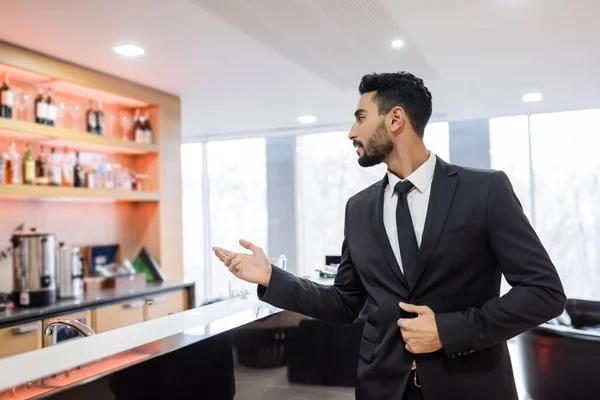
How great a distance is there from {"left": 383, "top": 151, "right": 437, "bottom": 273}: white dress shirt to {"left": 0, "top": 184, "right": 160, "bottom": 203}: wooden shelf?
2.71 meters

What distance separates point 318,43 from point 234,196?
14.5 feet

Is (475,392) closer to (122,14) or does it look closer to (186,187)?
(122,14)

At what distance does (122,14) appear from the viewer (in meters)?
2.79

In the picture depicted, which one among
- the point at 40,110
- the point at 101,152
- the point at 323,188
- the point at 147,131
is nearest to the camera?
the point at 40,110

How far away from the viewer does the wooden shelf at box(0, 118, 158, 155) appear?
11.0ft

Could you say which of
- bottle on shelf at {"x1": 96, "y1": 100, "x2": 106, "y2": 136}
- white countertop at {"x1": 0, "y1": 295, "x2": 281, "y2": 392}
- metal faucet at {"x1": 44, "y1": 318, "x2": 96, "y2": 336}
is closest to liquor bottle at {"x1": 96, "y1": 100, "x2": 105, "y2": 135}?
bottle on shelf at {"x1": 96, "y1": 100, "x2": 106, "y2": 136}

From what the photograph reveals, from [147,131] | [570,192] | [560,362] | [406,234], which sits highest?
[147,131]

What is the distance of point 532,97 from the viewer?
5.05 m

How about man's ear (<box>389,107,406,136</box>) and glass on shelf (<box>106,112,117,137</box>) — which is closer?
man's ear (<box>389,107,406,136</box>)

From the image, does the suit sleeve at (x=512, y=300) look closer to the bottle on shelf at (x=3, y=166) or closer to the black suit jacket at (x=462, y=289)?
the black suit jacket at (x=462, y=289)

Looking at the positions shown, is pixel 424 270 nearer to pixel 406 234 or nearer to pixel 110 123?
pixel 406 234

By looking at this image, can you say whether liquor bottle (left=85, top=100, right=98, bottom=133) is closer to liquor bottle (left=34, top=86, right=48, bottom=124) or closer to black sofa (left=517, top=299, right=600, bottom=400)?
liquor bottle (left=34, top=86, right=48, bottom=124)

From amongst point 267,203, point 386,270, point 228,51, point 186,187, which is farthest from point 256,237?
point 386,270

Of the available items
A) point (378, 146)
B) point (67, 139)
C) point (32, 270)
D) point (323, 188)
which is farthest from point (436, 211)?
point (323, 188)
